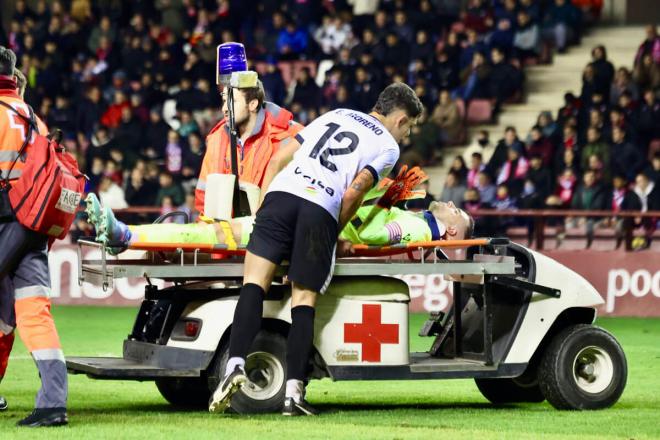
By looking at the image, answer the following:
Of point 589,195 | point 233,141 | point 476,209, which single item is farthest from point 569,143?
point 233,141

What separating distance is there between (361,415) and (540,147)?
11930 millimetres

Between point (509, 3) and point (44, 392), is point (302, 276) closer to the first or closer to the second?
point (44, 392)

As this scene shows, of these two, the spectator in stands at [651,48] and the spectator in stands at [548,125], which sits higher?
the spectator in stands at [651,48]

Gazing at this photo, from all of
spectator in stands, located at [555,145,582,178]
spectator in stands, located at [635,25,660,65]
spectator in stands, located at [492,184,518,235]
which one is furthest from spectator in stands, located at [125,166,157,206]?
spectator in stands, located at [635,25,660,65]

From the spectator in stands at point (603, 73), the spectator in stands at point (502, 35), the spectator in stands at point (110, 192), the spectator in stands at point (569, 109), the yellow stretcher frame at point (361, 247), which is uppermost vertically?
the spectator in stands at point (502, 35)

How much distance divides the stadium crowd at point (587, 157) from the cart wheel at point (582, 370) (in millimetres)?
8462

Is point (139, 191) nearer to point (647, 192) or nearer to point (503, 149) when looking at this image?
point (503, 149)

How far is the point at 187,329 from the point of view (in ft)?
29.2

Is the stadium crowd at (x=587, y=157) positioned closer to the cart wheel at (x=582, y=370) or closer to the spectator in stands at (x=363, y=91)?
the spectator in stands at (x=363, y=91)

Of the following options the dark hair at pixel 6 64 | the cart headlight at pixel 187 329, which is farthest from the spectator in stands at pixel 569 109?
the dark hair at pixel 6 64

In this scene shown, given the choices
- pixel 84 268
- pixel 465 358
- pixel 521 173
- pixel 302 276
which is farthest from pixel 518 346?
pixel 521 173

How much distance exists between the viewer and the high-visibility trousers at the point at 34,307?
26.2 feet

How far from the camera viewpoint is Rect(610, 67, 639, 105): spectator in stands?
21.1 metres

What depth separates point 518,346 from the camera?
30.7 feet
